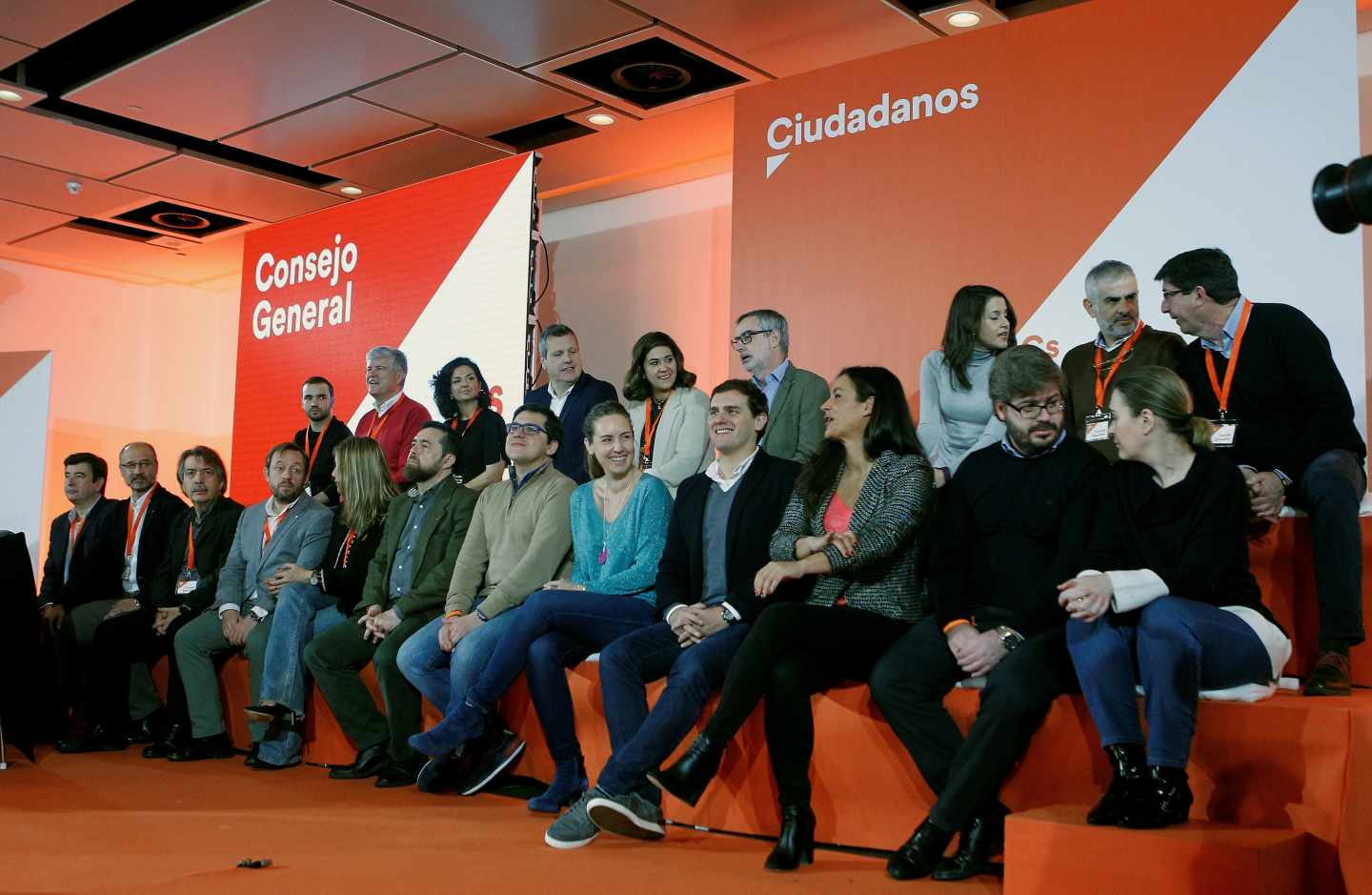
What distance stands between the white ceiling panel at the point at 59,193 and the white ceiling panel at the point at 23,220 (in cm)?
12

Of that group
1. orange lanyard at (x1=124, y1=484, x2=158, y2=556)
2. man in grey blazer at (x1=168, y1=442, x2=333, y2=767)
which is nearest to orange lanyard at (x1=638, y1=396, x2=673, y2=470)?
man in grey blazer at (x1=168, y1=442, x2=333, y2=767)

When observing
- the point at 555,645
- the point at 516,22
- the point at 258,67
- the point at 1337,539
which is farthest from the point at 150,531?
the point at 1337,539

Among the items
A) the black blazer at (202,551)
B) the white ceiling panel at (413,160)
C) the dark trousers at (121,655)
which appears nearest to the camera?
the dark trousers at (121,655)

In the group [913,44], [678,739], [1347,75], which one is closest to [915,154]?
[913,44]

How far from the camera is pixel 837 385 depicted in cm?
376

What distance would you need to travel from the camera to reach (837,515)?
3.70 meters

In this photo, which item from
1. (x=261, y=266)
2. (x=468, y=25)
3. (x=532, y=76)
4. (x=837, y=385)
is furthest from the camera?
(x=261, y=266)

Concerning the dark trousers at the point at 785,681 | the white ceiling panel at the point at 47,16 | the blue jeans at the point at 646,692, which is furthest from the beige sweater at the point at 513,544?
the white ceiling panel at the point at 47,16

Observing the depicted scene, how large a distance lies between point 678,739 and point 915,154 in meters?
2.89

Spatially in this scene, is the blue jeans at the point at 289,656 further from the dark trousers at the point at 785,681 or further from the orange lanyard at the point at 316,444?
the dark trousers at the point at 785,681

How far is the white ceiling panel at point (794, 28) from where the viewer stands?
5.46 meters

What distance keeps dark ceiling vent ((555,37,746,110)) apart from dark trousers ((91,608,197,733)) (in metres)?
3.05

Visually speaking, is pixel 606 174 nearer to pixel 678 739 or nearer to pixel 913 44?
pixel 913 44

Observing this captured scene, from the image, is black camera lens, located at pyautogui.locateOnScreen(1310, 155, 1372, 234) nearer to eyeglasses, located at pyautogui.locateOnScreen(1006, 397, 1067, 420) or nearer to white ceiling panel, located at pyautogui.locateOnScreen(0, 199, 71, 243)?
eyeglasses, located at pyautogui.locateOnScreen(1006, 397, 1067, 420)
